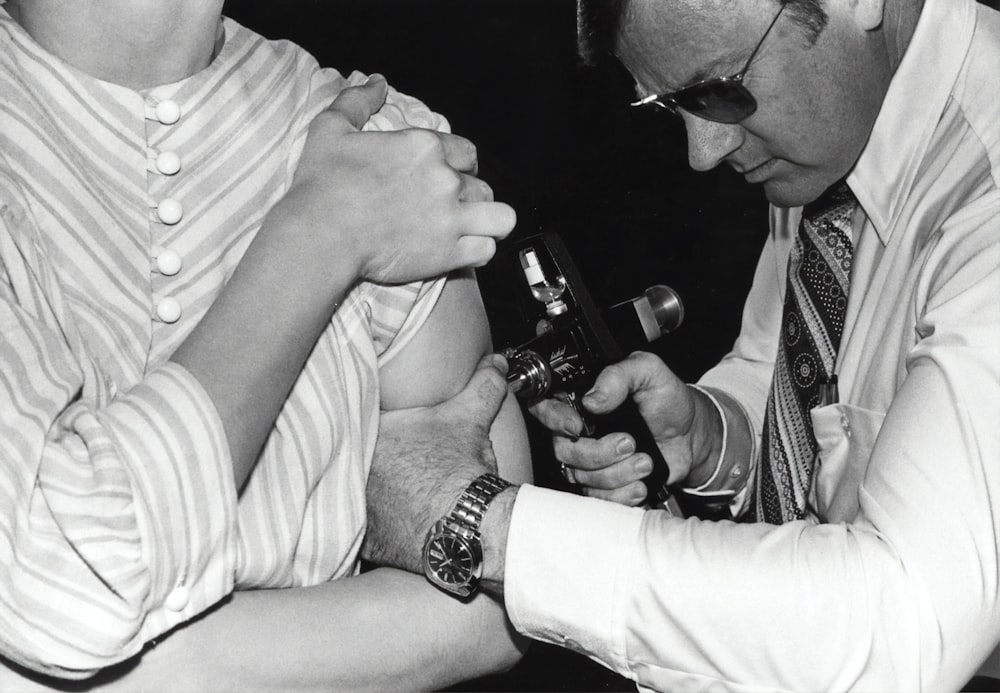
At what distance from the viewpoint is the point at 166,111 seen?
1249 mm

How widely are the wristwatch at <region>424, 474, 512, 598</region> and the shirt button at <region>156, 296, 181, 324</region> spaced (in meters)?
0.44

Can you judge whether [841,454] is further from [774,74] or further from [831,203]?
[774,74]

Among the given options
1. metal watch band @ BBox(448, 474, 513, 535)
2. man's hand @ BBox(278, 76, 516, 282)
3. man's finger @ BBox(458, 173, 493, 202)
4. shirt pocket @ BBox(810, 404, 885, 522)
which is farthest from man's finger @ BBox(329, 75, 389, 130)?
shirt pocket @ BBox(810, 404, 885, 522)

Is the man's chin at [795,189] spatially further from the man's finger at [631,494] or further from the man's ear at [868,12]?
the man's finger at [631,494]

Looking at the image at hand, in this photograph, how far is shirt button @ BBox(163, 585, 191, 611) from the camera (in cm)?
110

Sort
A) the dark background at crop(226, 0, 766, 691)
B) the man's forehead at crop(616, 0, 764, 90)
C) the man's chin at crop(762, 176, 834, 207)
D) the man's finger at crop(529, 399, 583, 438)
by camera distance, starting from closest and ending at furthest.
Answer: the man's forehead at crop(616, 0, 764, 90), the man's chin at crop(762, 176, 834, 207), the man's finger at crop(529, 399, 583, 438), the dark background at crop(226, 0, 766, 691)

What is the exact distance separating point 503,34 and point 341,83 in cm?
102

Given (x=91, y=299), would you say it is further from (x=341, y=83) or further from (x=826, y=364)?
(x=826, y=364)

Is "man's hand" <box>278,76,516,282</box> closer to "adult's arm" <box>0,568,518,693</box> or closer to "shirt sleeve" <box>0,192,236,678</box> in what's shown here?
"shirt sleeve" <box>0,192,236,678</box>

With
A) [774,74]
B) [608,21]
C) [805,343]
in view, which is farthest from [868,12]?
[805,343]

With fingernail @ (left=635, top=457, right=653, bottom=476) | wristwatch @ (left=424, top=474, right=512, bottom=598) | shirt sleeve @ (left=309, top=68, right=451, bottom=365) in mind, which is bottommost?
fingernail @ (left=635, top=457, right=653, bottom=476)

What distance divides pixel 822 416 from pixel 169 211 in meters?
1.15

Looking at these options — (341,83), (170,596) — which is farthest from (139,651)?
(341,83)

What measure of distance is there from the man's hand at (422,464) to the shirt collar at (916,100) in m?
0.75
